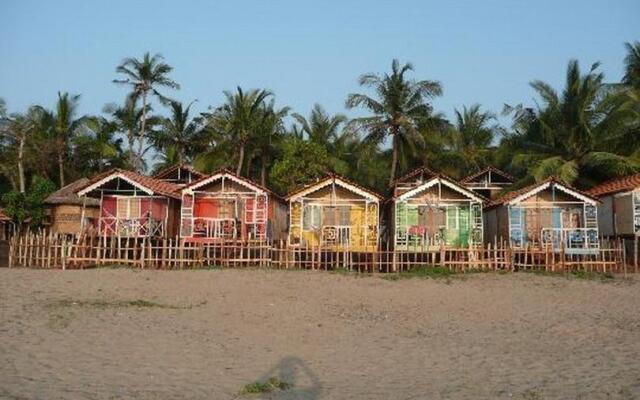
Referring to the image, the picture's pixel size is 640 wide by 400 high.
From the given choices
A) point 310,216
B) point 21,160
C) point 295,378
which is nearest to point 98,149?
point 21,160

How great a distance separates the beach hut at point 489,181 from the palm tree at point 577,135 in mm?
2185

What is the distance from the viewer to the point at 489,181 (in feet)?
117

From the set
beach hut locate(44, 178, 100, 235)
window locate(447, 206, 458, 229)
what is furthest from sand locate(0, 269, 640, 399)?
beach hut locate(44, 178, 100, 235)

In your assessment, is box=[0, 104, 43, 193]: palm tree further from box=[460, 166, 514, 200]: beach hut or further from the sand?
box=[460, 166, 514, 200]: beach hut

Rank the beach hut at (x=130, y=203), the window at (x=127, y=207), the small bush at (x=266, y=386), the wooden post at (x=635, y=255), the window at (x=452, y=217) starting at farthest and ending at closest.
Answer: the window at (x=127, y=207) < the beach hut at (x=130, y=203) < the window at (x=452, y=217) < the wooden post at (x=635, y=255) < the small bush at (x=266, y=386)

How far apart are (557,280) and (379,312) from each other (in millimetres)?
8377

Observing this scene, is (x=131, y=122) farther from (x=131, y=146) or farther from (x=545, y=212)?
(x=545, y=212)

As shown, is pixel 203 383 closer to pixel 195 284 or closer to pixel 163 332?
pixel 163 332

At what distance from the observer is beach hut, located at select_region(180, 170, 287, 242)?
26734 millimetres

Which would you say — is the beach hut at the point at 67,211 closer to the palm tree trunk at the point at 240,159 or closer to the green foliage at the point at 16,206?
the green foliage at the point at 16,206

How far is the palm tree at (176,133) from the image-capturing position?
4266 centimetres

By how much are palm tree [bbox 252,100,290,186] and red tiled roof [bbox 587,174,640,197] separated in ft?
63.7

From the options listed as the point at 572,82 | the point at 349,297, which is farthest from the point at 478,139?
the point at 349,297

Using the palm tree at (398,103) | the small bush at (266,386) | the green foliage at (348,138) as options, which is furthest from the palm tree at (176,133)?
the small bush at (266,386)
